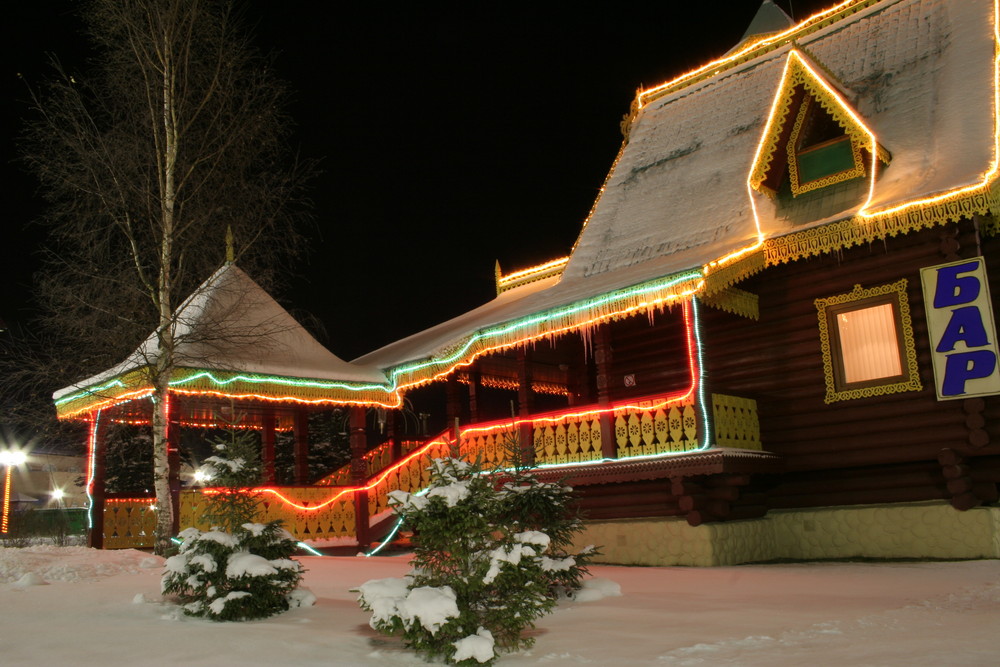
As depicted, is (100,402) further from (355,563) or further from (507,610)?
(507,610)

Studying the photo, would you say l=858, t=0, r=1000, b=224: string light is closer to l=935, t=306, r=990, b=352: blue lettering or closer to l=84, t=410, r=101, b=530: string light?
l=935, t=306, r=990, b=352: blue lettering

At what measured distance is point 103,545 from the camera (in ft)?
54.9

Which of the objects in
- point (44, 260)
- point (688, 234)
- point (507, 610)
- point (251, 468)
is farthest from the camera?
point (688, 234)

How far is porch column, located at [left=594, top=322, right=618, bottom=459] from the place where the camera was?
14617 millimetres

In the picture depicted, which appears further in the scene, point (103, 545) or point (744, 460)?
point (103, 545)

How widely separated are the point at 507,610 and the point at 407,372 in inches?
466

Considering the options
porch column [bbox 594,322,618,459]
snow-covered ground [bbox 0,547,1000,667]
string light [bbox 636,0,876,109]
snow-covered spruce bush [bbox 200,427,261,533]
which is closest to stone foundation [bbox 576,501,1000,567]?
snow-covered ground [bbox 0,547,1000,667]

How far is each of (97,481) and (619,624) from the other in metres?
12.5

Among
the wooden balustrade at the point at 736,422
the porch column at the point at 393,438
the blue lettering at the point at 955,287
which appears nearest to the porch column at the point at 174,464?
the porch column at the point at 393,438

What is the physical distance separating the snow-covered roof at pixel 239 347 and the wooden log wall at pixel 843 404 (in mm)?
7639

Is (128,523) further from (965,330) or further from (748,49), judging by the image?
(748,49)

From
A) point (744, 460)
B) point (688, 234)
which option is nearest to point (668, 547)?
point (744, 460)

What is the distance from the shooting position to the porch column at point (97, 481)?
1662cm

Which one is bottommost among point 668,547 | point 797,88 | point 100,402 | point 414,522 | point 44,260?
point 668,547
